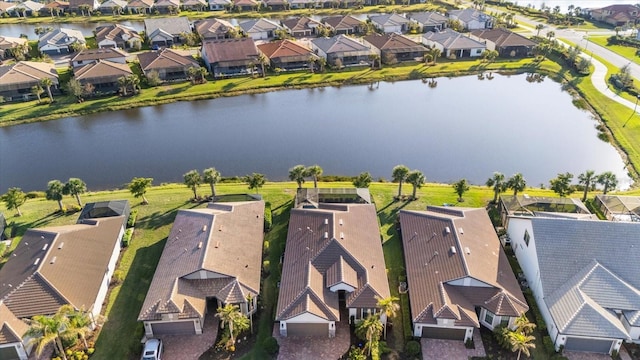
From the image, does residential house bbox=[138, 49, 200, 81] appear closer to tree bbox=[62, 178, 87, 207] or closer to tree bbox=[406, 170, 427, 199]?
tree bbox=[62, 178, 87, 207]

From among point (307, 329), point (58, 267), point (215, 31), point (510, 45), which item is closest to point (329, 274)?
point (307, 329)

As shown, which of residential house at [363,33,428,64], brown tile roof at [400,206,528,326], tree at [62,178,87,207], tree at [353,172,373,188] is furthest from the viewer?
Answer: residential house at [363,33,428,64]

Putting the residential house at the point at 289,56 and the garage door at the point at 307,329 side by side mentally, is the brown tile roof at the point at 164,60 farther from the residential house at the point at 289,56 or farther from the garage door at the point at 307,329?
the garage door at the point at 307,329

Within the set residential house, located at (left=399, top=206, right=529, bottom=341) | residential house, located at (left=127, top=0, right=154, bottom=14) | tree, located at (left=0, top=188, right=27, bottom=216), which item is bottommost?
residential house, located at (left=399, top=206, right=529, bottom=341)

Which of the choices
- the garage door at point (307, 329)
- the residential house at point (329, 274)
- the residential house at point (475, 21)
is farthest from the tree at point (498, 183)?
the residential house at point (475, 21)

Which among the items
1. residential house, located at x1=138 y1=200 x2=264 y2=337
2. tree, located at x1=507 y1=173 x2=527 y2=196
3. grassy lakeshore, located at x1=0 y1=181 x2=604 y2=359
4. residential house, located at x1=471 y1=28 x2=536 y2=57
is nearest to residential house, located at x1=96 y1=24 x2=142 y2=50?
grassy lakeshore, located at x1=0 y1=181 x2=604 y2=359

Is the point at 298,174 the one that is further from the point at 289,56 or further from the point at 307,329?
the point at 289,56

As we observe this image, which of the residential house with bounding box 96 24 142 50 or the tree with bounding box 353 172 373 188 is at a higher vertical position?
the residential house with bounding box 96 24 142 50
